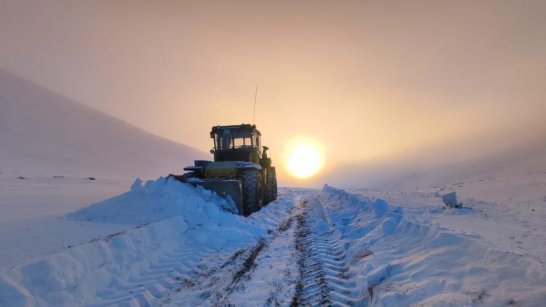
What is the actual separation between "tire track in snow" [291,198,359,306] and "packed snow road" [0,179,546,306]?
0.05 ft

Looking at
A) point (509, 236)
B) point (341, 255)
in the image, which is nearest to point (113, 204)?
point (341, 255)

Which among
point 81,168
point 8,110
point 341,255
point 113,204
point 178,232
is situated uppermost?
point 8,110

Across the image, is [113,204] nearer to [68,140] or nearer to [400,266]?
[400,266]

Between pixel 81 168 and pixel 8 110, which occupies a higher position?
pixel 8 110

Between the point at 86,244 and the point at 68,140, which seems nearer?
the point at 86,244

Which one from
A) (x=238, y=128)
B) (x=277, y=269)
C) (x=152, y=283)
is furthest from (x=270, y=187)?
(x=152, y=283)

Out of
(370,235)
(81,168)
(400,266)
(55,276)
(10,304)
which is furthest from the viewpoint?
(81,168)

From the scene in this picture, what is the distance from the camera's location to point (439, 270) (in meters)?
3.89

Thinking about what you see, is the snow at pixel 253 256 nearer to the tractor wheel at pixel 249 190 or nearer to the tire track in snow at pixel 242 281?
the tire track in snow at pixel 242 281

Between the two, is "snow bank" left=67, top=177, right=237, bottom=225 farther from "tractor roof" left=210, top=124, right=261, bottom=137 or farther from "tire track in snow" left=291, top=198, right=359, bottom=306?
"tractor roof" left=210, top=124, right=261, bottom=137

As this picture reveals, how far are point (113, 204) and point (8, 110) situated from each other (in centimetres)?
4188

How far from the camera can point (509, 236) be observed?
16.5 ft

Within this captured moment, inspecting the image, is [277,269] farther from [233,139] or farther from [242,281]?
[233,139]

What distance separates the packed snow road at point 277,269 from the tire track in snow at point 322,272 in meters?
0.02
